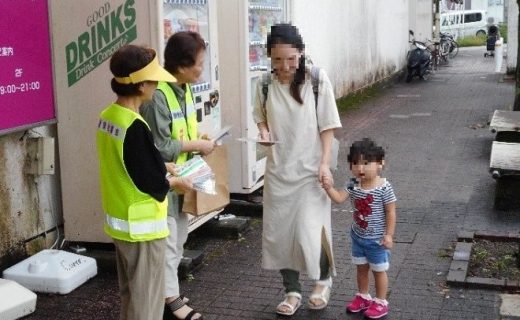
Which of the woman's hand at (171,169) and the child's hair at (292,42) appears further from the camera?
the child's hair at (292,42)

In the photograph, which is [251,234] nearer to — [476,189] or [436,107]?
[476,189]

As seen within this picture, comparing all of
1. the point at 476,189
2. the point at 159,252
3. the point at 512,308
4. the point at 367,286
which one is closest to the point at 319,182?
the point at 367,286

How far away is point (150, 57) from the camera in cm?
343

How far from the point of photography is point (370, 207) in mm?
4309

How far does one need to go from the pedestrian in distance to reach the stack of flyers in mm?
522

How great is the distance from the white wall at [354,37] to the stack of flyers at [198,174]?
6.50 m

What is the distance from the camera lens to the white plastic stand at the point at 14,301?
4508 millimetres

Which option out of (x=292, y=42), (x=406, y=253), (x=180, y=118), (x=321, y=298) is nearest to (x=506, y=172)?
(x=406, y=253)

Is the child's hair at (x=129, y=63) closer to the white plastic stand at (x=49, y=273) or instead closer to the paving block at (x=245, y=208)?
the white plastic stand at (x=49, y=273)

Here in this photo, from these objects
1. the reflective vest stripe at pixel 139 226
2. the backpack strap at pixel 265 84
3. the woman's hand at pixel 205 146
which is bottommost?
the reflective vest stripe at pixel 139 226

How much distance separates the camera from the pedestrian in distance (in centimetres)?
436

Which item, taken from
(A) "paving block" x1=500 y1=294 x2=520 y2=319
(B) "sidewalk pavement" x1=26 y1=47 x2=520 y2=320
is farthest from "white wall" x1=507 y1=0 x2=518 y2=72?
(A) "paving block" x1=500 y1=294 x2=520 y2=319

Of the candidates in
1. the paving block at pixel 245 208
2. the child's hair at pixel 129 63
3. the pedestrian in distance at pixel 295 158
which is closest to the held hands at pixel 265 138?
the pedestrian in distance at pixel 295 158

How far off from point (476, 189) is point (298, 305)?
386cm
